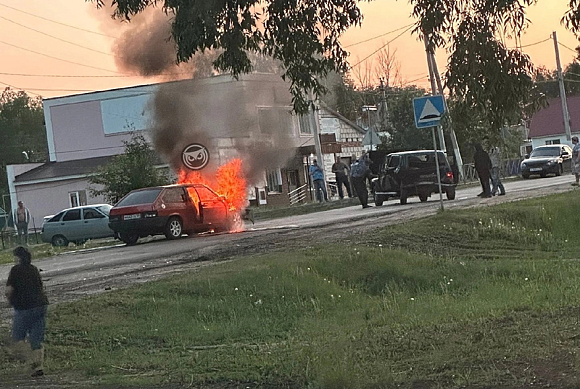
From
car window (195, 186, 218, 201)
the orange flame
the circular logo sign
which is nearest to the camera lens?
car window (195, 186, 218, 201)

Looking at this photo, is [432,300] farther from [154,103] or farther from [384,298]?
[154,103]

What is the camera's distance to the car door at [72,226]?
→ 36.2 meters

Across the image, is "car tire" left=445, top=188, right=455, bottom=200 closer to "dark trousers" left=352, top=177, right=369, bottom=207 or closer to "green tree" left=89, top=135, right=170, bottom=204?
"dark trousers" left=352, top=177, right=369, bottom=207

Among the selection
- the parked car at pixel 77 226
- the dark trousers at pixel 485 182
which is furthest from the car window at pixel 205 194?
the parked car at pixel 77 226

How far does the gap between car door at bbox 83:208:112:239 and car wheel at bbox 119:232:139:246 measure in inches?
337

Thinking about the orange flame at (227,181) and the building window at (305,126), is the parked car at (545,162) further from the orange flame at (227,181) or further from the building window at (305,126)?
the orange flame at (227,181)

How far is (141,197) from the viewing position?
27.0 meters

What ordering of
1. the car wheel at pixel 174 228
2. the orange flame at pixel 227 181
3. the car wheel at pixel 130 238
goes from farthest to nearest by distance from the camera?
the orange flame at pixel 227 181, the car wheel at pixel 130 238, the car wheel at pixel 174 228

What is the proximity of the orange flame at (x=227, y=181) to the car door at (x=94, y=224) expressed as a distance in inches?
143

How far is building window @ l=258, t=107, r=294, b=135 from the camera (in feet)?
127

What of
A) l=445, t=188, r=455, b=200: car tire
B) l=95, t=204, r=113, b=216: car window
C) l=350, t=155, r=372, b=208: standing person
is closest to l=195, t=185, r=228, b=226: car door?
l=350, t=155, r=372, b=208: standing person

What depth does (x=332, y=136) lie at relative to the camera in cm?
5847

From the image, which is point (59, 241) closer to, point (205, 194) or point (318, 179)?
point (205, 194)

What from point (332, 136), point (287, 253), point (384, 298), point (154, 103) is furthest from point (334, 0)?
point (332, 136)
